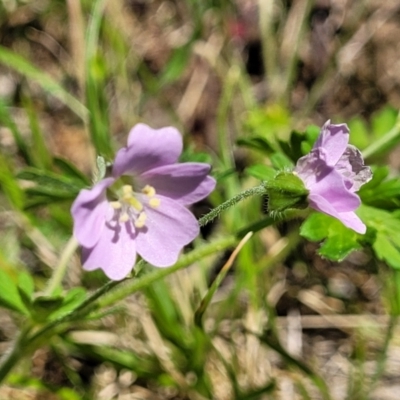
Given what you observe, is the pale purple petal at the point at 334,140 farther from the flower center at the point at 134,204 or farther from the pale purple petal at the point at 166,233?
the flower center at the point at 134,204

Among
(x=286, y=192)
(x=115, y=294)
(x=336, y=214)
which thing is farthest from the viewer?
(x=115, y=294)

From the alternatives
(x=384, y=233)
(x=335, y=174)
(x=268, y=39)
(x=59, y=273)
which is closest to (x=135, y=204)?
(x=59, y=273)

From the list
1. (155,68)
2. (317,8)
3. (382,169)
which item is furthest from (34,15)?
(382,169)

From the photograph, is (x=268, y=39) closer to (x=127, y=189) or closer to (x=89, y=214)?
(x=127, y=189)

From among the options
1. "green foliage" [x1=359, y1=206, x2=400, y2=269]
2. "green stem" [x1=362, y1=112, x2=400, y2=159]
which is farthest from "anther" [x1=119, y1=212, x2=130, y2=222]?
"green stem" [x1=362, y1=112, x2=400, y2=159]

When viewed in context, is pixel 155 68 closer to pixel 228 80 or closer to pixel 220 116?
pixel 228 80

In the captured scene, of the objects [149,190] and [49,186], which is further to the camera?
[49,186]
